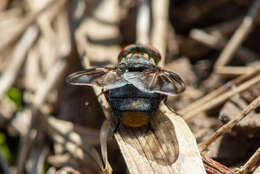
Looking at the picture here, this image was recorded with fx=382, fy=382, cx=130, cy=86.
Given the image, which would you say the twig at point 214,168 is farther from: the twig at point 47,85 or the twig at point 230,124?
the twig at point 47,85

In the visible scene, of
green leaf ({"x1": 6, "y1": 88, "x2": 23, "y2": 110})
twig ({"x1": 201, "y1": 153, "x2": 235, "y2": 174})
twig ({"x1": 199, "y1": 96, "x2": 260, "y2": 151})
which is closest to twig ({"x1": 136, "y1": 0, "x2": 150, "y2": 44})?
twig ({"x1": 199, "y1": 96, "x2": 260, "y2": 151})

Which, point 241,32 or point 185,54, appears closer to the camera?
point 241,32

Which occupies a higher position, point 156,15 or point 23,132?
point 156,15

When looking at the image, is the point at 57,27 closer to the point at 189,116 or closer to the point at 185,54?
the point at 185,54

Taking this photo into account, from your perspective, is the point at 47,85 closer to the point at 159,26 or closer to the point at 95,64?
the point at 95,64

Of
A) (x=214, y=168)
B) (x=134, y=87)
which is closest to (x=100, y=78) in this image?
(x=134, y=87)

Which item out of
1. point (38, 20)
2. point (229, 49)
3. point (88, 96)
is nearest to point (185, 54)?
point (229, 49)

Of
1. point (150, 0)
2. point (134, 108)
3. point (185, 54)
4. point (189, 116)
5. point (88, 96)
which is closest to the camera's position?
point (134, 108)
